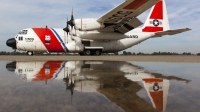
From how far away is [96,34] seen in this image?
57.0 feet

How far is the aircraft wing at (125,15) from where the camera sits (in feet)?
42.0

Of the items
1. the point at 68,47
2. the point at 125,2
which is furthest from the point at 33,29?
the point at 125,2

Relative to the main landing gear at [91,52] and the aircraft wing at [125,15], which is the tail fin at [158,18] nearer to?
the aircraft wing at [125,15]

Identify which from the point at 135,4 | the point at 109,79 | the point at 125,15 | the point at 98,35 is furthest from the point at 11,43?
the point at 109,79

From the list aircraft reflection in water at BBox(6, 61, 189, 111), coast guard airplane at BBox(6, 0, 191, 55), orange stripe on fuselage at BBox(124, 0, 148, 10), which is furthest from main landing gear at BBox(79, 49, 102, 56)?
aircraft reflection in water at BBox(6, 61, 189, 111)

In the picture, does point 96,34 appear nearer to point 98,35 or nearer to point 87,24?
point 98,35

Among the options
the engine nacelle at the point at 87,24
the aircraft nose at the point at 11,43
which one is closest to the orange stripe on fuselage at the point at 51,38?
the aircraft nose at the point at 11,43

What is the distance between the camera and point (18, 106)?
192 cm

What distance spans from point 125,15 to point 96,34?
4021mm

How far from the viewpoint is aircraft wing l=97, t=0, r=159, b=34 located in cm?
1280

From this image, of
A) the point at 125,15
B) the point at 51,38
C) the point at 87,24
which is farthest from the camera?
the point at 51,38

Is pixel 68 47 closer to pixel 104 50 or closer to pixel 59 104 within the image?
pixel 104 50

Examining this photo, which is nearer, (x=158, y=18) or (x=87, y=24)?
(x=87, y=24)

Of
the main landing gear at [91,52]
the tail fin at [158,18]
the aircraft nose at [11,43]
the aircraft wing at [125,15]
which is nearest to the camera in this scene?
the aircraft wing at [125,15]
